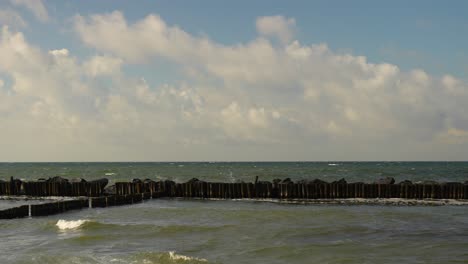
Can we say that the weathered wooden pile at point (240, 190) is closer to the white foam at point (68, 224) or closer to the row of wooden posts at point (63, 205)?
the row of wooden posts at point (63, 205)

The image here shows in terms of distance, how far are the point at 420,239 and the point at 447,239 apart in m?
1.08

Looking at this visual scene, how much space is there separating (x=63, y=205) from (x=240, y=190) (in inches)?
572

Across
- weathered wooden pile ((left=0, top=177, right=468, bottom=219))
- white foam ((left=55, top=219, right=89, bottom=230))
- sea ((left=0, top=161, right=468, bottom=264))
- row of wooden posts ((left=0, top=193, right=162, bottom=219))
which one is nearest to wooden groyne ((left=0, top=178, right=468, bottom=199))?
weathered wooden pile ((left=0, top=177, right=468, bottom=219))

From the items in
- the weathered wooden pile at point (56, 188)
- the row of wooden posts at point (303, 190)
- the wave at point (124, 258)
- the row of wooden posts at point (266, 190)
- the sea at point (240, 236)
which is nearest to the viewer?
the wave at point (124, 258)

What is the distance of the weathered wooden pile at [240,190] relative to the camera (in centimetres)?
3869

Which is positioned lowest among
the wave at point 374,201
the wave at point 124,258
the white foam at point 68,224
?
the wave at point 374,201

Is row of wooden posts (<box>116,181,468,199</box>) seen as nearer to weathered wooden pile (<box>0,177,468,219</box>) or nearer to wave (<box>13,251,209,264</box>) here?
weathered wooden pile (<box>0,177,468,219</box>)

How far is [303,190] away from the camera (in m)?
40.7

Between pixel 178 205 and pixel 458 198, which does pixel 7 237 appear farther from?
pixel 458 198

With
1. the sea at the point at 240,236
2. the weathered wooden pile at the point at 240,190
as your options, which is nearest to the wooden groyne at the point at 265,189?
the weathered wooden pile at the point at 240,190

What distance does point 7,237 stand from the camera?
2242 cm

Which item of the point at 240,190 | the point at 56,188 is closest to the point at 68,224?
the point at 240,190

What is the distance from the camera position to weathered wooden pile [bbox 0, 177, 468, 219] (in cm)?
3869

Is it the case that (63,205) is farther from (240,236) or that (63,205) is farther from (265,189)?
(265,189)
